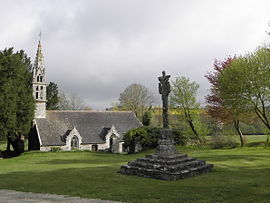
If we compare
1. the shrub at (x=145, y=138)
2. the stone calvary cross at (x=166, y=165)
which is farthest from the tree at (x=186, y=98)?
the stone calvary cross at (x=166, y=165)

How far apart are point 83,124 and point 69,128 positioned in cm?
224

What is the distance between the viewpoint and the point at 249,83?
77.9 feet

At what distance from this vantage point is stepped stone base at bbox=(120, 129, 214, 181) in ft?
38.2

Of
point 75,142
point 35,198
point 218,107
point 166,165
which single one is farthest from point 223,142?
point 35,198

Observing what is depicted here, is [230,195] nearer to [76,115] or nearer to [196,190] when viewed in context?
[196,190]

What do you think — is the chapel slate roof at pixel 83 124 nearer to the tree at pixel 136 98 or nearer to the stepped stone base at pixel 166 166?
the tree at pixel 136 98

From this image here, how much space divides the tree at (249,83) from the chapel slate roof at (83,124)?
18.2m

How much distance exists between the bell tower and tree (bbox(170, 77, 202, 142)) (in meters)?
17.6

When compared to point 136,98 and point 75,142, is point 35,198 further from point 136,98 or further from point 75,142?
point 136,98

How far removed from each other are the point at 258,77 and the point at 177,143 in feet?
44.2

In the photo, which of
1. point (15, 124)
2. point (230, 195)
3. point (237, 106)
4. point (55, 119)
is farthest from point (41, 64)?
point (230, 195)

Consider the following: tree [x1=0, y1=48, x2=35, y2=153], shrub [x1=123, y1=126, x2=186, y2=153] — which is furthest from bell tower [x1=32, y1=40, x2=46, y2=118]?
shrub [x1=123, y1=126, x2=186, y2=153]

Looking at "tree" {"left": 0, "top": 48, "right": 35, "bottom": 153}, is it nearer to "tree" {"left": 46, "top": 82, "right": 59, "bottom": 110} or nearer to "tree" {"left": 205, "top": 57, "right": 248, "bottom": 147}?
"tree" {"left": 46, "top": 82, "right": 59, "bottom": 110}

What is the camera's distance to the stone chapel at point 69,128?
33062 millimetres
